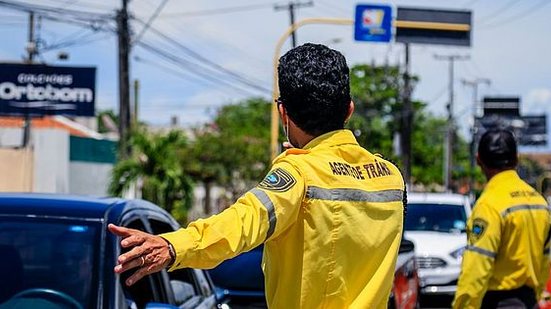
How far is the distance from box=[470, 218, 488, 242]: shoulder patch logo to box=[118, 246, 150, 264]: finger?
9.88 feet

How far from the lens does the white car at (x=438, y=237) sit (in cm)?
1421

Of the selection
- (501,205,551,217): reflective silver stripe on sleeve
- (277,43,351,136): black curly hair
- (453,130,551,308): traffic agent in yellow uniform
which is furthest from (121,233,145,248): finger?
(501,205,551,217): reflective silver stripe on sleeve

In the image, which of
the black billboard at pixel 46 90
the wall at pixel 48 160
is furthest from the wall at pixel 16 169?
the black billboard at pixel 46 90

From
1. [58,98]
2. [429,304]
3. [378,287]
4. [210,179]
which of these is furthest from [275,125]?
[378,287]

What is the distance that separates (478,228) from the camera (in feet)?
17.1

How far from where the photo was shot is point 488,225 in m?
5.19

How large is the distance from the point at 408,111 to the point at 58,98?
20738 millimetres

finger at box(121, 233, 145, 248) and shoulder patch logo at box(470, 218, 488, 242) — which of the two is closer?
finger at box(121, 233, 145, 248)

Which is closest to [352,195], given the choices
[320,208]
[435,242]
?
[320,208]

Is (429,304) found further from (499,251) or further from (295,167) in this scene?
(295,167)

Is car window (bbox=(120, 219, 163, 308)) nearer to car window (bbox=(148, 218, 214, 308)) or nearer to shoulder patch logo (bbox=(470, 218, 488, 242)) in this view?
car window (bbox=(148, 218, 214, 308))

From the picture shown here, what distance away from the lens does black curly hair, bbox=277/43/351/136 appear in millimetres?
3023

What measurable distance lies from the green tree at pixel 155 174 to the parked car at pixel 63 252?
17.8 meters

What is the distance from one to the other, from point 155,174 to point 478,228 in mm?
18108
